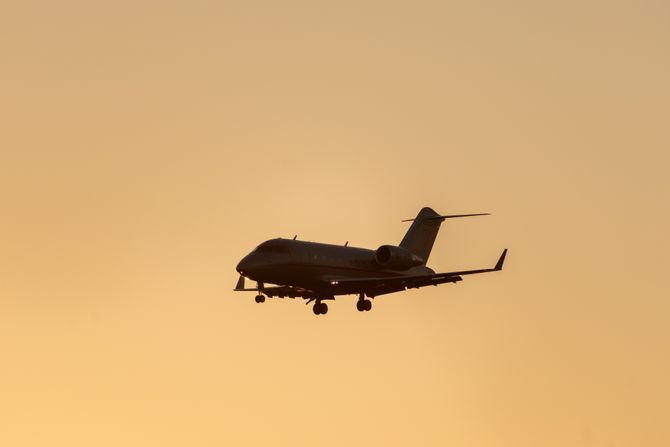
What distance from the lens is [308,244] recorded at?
76.8m

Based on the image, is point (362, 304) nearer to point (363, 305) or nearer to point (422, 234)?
point (363, 305)

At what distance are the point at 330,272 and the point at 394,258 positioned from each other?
4.77 m

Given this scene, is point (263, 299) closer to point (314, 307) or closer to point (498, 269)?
point (314, 307)

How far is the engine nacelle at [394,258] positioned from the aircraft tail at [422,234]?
20.8 feet

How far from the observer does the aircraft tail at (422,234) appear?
3450 inches

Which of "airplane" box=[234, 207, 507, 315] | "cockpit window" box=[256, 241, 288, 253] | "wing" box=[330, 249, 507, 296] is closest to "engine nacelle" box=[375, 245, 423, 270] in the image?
"airplane" box=[234, 207, 507, 315]

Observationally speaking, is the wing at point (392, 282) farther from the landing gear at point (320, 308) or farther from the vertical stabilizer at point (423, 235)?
the vertical stabilizer at point (423, 235)

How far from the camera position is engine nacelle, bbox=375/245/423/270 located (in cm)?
7956

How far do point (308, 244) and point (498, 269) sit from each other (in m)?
11.6

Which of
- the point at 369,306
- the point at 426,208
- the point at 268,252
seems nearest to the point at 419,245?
the point at 426,208

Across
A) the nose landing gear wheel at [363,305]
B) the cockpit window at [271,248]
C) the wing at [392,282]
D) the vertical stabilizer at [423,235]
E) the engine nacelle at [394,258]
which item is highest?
the vertical stabilizer at [423,235]

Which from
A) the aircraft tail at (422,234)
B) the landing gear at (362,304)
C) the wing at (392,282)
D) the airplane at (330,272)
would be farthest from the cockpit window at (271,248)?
the aircraft tail at (422,234)

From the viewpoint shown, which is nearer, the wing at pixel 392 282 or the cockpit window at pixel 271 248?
the cockpit window at pixel 271 248

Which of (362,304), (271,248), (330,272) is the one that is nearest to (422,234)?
(362,304)
